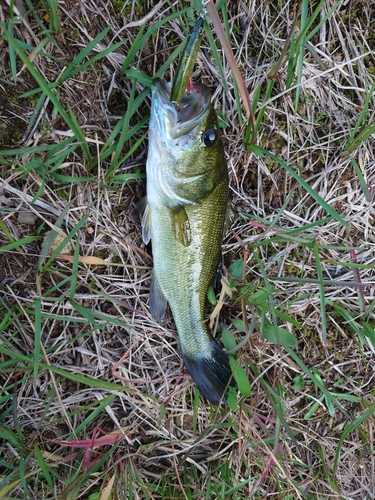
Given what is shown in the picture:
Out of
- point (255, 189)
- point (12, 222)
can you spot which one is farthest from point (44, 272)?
point (255, 189)

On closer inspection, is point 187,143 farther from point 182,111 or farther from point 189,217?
point 189,217

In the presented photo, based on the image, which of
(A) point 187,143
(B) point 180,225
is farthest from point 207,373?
(A) point 187,143

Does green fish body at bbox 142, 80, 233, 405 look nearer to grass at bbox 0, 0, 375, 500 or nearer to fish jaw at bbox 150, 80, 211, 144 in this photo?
fish jaw at bbox 150, 80, 211, 144

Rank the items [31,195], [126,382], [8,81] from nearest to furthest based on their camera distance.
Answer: [8,81], [31,195], [126,382]

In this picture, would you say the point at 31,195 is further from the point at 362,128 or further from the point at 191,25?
the point at 362,128

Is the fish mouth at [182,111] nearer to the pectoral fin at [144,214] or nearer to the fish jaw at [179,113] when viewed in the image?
the fish jaw at [179,113]

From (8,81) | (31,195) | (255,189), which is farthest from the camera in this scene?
(255,189)

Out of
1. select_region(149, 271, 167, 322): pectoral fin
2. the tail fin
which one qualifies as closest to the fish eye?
select_region(149, 271, 167, 322): pectoral fin
